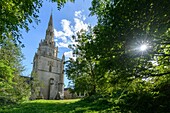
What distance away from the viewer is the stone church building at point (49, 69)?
223 ft

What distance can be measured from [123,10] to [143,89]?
5.24 metres

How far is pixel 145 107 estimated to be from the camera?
10.6 metres

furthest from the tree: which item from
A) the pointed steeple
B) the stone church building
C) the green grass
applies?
the pointed steeple

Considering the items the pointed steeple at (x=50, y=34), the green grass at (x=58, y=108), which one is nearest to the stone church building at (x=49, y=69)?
the pointed steeple at (x=50, y=34)

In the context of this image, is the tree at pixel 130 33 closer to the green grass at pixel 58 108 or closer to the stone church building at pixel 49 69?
the green grass at pixel 58 108

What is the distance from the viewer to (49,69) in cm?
7156

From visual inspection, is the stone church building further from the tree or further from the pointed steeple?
the tree

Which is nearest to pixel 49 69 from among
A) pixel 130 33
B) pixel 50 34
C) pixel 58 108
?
pixel 50 34

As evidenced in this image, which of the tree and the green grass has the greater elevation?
the tree

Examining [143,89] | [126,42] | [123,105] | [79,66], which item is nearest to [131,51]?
[126,42]

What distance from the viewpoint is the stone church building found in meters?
67.9

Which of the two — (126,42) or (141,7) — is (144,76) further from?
(141,7)

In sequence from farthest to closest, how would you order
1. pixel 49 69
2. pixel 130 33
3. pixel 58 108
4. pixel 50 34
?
pixel 50 34
pixel 49 69
pixel 58 108
pixel 130 33

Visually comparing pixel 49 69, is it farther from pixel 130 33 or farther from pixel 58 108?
pixel 130 33
